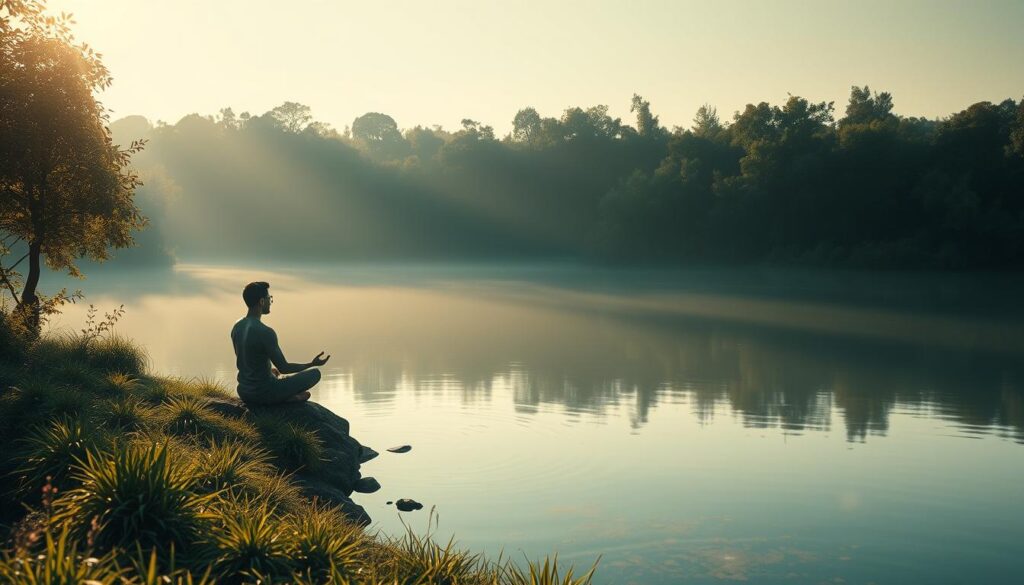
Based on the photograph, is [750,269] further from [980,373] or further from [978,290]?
[980,373]

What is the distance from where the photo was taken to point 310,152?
145 metres

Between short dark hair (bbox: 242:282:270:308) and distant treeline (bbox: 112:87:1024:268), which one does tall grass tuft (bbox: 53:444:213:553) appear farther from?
distant treeline (bbox: 112:87:1024:268)

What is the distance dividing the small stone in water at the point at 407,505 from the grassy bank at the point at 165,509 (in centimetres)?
146

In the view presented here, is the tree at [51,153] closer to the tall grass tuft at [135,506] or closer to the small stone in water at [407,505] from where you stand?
the small stone in water at [407,505]

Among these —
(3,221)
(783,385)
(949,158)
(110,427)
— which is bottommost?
(783,385)

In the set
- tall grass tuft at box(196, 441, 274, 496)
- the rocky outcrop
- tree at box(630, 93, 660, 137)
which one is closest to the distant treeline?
tree at box(630, 93, 660, 137)

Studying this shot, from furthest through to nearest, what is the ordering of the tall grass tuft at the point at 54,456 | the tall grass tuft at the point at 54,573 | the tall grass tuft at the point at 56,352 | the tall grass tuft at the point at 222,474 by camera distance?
the tall grass tuft at the point at 56,352, the tall grass tuft at the point at 222,474, the tall grass tuft at the point at 54,456, the tall grass tuft at the point at 54,573

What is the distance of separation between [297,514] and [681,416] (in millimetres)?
13156

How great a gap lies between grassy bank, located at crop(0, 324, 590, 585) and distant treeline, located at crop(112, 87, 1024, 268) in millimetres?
71679

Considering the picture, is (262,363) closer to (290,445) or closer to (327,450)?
(290,445)

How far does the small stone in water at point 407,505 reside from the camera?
517 inches

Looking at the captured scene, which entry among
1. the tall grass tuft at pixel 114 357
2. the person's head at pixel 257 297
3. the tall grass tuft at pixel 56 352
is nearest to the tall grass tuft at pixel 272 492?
the person's head at pixel 257 297

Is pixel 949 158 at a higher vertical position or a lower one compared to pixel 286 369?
higher

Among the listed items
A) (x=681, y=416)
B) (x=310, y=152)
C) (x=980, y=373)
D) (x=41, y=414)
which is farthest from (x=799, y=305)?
(x=310, y=152)
